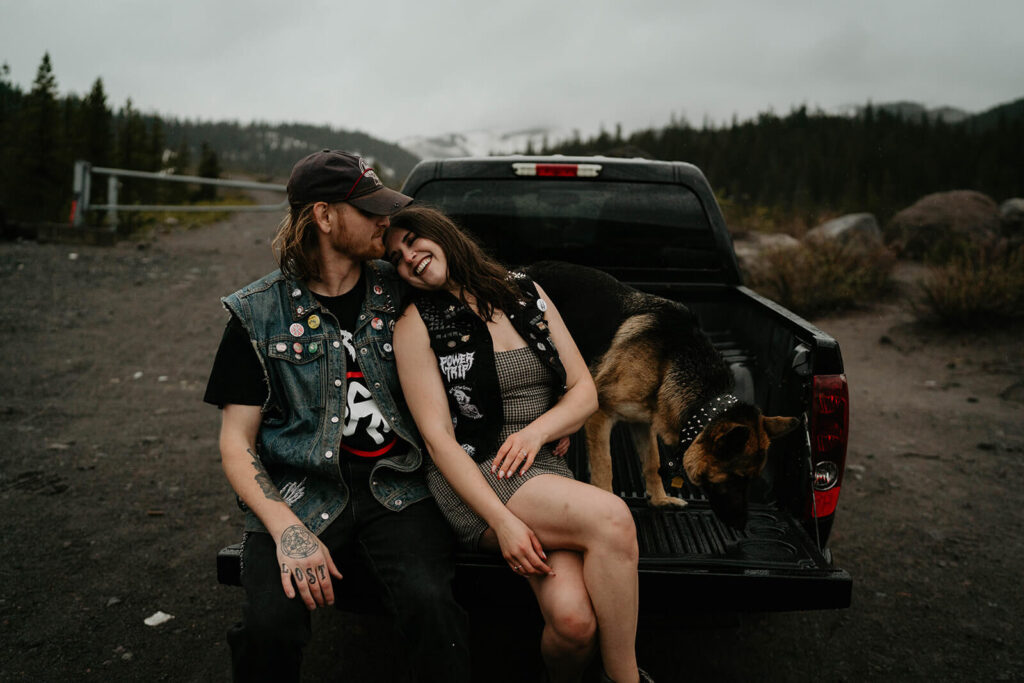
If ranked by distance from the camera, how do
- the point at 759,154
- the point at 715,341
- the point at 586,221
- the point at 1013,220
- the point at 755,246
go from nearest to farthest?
the point at 586,221, the point at 715,341, the point at 1013,220, the point at 755,246, the point at 759,154

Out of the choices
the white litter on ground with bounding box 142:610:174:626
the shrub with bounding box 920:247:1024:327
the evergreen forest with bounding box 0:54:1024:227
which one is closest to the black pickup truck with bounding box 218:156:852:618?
the white litter on ground with bounding box 142:610:174:626

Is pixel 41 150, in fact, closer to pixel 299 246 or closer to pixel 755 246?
pixel 755 246

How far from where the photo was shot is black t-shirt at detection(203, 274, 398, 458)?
7.32 ft

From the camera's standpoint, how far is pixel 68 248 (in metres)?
13.1

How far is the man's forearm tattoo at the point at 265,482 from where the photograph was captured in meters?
2.16

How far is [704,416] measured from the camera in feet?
9.50

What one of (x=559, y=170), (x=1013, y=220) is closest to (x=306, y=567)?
(x=559, y=170)

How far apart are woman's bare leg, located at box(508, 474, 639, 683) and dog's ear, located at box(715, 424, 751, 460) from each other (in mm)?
740

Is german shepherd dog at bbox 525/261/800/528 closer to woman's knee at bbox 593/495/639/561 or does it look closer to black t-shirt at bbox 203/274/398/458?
woman's knee at bbox 593/495/639/561

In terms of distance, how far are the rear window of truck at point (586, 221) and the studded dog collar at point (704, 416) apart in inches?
50.0

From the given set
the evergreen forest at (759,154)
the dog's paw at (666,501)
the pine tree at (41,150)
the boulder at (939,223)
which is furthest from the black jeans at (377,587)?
the pine tree at (41,150)

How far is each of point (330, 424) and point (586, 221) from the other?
2.20 m

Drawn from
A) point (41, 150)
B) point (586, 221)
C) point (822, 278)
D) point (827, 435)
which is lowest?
point (827, 435)

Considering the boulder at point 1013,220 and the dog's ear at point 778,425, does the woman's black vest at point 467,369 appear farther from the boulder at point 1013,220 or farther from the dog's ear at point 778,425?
the boulder at point 1013,220
